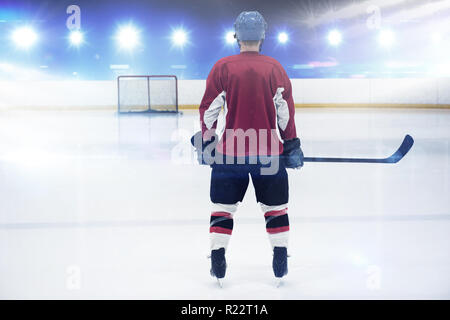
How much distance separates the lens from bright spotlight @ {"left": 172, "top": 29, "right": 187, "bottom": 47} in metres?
16.0

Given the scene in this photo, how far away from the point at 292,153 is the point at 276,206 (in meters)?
0.20

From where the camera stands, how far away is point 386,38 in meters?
14.7

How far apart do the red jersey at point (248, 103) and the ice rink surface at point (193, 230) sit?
522mm

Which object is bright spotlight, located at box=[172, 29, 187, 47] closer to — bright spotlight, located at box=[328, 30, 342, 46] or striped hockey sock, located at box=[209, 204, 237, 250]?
bright spotlight, located at box=[328, 30, 342, 46]

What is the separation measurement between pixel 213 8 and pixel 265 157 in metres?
14.5

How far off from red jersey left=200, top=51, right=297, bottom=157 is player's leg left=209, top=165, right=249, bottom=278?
76 millimetres

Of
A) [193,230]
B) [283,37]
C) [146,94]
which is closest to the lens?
[193,230]

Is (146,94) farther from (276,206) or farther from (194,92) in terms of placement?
(276,206)

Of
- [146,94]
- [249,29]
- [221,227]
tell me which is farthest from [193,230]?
[146,94]

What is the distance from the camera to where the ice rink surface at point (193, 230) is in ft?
6.86

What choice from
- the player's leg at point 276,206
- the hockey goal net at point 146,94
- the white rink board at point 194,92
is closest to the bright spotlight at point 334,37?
the white rink board at point 194,92

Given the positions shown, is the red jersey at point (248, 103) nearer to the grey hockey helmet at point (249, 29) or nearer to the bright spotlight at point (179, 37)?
the grey hockey helmet at point (249, 29)

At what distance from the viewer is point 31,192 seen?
3.96m
